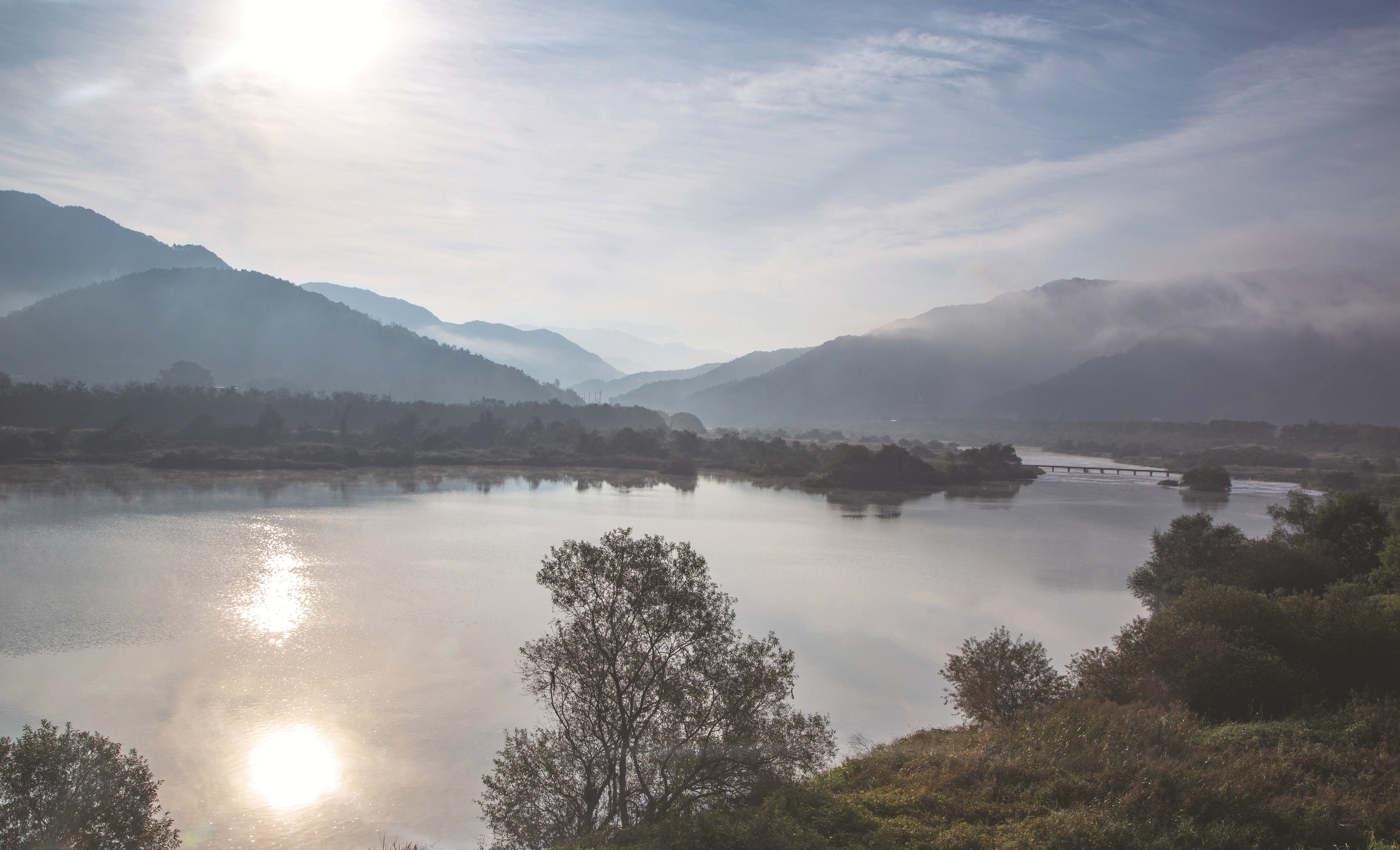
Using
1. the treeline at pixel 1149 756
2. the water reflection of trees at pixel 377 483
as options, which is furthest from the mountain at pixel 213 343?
the treeline at pixel 1149 756

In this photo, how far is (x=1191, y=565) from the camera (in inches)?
1156

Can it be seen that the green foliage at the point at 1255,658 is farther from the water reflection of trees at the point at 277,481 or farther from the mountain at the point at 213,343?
the mountain at the point at 213,343

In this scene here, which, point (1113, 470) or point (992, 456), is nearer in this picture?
point (992, 456)

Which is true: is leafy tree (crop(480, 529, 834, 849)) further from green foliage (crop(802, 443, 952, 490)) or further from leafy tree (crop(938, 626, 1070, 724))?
green foliage (crop(802, 443, 952, 490))

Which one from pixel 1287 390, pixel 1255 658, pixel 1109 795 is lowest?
pixel 1109 795

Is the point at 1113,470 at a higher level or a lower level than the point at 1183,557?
higher

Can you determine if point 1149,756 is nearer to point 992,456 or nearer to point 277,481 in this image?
point 277,481

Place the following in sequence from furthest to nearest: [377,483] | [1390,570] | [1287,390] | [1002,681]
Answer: [1287,390] → [377,483] → [1390,570] → [1002,681]

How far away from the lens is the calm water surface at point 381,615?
13.9 m

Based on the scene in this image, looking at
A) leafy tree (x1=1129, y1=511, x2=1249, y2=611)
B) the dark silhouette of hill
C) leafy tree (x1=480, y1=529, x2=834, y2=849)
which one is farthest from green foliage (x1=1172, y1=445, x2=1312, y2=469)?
leafy tree (x1=480, y1=529, x2=834, y2=849)

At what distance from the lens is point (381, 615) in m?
23.8

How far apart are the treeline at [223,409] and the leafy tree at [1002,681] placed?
8027 centimetres

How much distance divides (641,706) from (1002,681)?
769 centimetres

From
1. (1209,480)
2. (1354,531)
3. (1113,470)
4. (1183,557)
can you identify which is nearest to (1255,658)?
(1183,557)
